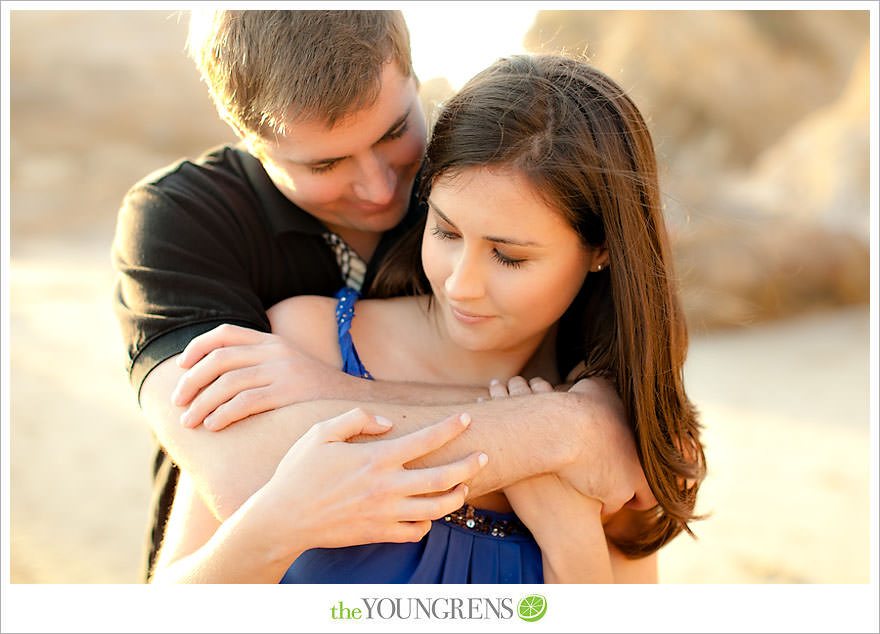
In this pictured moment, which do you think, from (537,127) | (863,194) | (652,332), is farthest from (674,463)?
(863,194)

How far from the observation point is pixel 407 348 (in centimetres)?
219

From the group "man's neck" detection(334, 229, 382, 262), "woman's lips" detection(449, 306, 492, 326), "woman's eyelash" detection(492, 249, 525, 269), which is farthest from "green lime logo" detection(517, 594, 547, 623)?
"man's neck" detection(334, 229, 382, 262)

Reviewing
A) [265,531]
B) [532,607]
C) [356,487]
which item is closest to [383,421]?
[356,487]

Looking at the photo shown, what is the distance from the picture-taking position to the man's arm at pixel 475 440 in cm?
175

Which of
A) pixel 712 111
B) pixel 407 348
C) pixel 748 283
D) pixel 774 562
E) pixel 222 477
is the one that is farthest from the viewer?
pixel 712 111

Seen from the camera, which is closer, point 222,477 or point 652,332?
point 222,477

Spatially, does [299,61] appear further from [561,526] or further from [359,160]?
[561,526]

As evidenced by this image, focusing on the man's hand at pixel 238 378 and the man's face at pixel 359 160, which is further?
the man's face at pixel 359 160

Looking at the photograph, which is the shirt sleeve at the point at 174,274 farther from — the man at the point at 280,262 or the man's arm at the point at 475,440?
the man's arm at the point at 475,440

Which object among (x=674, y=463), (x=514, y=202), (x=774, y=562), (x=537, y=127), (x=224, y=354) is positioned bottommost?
(x=774, y=562)

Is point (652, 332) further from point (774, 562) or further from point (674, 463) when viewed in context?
point (774, 562)

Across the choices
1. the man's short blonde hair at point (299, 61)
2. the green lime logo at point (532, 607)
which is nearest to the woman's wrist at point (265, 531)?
the green lime logo at point (532, 607)

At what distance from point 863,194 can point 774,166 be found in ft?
5.69

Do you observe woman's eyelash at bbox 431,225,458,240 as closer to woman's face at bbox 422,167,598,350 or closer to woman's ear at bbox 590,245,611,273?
woman's face at bbox 422,167,598,350
